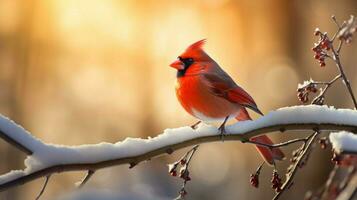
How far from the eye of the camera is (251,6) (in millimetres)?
8852

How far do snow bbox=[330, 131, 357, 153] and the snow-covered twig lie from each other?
0.16 meters

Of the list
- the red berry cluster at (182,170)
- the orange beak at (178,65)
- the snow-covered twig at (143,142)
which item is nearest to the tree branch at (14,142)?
the snow-covered twig at (143,142)

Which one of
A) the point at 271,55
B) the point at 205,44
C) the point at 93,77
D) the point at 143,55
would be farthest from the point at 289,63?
the point at 205,44

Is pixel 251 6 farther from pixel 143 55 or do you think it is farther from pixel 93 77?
pixel 93 77

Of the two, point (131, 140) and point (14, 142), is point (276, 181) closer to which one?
point (131, 140)

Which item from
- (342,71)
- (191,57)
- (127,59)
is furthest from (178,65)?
(127,59)

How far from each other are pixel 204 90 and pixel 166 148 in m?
0.57

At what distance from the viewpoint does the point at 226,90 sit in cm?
179

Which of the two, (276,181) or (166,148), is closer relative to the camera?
(166,148)

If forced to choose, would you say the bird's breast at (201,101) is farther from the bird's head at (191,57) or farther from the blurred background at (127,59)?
the blurred background at (127,59)

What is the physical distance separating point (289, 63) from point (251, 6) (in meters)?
0.94

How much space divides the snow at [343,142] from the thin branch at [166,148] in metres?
0.16

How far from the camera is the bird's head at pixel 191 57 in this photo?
1.73m

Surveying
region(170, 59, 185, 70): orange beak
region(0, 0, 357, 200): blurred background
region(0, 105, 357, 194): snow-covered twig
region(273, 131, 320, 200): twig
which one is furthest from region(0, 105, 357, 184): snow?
region(0, 0, 357, 200): blurred background
